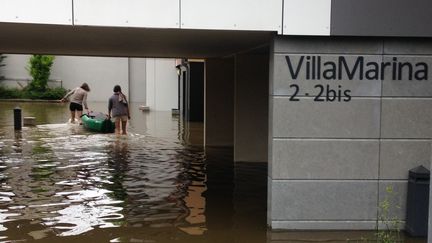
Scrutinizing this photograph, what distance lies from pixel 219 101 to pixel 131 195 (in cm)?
685

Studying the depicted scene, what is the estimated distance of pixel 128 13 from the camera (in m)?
6.30

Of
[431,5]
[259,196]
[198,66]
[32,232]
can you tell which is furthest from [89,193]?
[198,66]

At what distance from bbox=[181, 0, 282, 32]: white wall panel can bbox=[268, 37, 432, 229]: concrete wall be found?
53 cm

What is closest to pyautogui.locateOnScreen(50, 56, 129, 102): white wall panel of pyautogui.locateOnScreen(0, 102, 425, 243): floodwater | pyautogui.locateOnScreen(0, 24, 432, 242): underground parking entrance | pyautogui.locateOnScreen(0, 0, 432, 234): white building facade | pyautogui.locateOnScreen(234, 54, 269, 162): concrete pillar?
pyautogui.locateOnScreen(0, 102, 425, 243): floodwater

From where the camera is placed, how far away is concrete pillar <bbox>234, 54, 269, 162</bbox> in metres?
12.0

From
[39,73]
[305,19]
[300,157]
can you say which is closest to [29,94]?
[39,73]

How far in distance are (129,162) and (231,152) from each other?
325cm

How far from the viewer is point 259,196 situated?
8938 mm

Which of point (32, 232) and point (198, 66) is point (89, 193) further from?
point (198, 66)

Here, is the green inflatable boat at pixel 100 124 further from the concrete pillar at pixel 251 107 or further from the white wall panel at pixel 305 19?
the white wall panel at pixel 305 19

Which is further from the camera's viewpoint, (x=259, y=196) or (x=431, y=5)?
(x=259, y=196)

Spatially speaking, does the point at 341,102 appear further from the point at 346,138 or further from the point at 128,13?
the point at 128,13

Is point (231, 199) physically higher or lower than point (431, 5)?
lower

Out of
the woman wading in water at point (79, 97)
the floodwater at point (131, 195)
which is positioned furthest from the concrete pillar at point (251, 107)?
the woman wading in water at point (79, 97)
